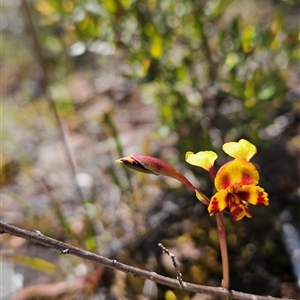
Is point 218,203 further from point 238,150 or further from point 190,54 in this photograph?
point 190,54

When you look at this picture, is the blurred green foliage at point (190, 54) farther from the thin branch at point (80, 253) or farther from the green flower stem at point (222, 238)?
the thin branch at point (80, 253)

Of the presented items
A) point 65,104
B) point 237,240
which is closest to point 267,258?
point 237,240

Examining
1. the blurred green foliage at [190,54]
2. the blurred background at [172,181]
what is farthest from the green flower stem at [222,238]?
the blurred green foliage at [190,54]

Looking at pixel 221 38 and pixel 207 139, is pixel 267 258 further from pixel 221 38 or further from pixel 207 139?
pixel 221 38

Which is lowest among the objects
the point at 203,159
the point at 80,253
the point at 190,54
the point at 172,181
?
the point at 80,253

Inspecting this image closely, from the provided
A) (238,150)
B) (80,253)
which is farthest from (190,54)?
(80,253)

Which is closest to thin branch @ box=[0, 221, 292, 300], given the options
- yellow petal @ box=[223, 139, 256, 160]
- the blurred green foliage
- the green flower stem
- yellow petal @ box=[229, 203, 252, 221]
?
the green flower stem

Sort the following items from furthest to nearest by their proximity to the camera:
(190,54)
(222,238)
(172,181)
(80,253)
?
(172,181), (190,54), (222,238), (80,253)
